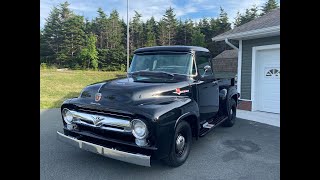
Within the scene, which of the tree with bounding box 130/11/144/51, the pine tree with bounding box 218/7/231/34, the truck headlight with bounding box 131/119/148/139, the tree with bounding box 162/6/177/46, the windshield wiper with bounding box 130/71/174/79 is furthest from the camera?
the pine tree with bounding box 218/7/231/34

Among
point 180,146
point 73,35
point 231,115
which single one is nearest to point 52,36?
point 73,35

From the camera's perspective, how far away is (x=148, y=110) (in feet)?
11.7

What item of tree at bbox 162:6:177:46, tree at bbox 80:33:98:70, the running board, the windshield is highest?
tree at bbox 162:6:177:46

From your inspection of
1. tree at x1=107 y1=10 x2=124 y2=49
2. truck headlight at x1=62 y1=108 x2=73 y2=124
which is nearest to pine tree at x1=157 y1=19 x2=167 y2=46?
tree at x1=107 y1=10 x2=124 y2=49

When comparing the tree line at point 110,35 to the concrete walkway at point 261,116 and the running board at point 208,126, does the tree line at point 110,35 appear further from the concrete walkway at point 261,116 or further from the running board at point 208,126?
the running board at point 208,126

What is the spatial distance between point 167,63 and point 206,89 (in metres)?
0.99

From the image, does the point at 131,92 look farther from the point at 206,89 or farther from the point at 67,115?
the point at 206,89

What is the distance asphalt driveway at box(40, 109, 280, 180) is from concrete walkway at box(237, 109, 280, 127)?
2056 millimetres

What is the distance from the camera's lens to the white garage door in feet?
30.0

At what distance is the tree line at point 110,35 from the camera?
29.0 meters

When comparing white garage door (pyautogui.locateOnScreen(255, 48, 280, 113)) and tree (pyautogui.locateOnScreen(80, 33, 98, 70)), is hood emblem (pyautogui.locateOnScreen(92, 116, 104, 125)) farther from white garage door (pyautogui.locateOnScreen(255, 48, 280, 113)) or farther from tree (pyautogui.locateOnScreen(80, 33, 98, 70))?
tree (pyautogui.locateOnScreen(80, 33, 98, 70))

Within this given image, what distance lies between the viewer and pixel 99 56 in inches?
1224

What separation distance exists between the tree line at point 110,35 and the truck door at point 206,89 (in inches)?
890
